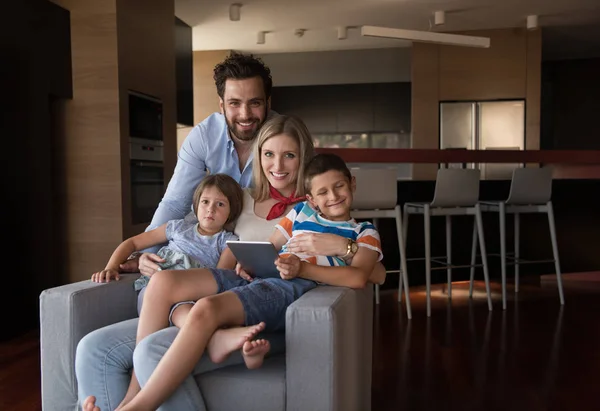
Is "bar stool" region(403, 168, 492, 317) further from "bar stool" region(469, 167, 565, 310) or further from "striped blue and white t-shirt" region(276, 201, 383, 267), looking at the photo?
"striped blue and white t-shirt" region(276, 201, 383, 267)

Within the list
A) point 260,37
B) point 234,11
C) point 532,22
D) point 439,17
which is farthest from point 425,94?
point 234,11

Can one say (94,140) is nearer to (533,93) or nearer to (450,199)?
(450,199)

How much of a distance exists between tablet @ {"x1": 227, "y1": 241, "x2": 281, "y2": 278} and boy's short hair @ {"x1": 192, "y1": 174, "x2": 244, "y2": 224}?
265 millimetres

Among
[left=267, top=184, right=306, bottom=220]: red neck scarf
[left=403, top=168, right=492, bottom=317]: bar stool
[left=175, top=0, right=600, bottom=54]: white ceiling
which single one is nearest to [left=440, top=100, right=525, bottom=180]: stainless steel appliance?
[left=175, top=0, right=600, bottom=54]: white ceiling

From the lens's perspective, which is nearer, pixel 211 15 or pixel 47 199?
pixel 47 199

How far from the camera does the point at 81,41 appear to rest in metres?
4.18

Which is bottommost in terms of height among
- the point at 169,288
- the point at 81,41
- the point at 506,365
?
the point at 506,365

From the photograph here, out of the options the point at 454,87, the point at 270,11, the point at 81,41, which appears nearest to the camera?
the point at 81,41

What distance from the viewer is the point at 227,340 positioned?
4.75 ft

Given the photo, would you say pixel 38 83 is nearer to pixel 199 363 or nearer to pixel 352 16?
pixel 199 363

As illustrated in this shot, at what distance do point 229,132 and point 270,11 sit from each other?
14.1 feet

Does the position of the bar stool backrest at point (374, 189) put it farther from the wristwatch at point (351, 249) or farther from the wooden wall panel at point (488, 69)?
the wooden wall panel at point (488, 69)

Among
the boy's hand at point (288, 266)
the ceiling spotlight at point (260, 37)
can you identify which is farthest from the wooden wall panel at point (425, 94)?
the boy's hand at point (288, 266)

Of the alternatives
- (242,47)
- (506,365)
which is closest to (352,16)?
(242,47)
